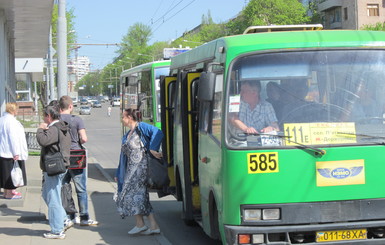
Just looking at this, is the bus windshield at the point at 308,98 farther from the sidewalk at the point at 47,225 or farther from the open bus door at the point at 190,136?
the sidewalk at the point at 47,225

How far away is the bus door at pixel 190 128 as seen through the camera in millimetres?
8016

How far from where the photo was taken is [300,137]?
6273mm

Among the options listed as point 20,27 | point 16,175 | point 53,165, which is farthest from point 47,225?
point 20,27

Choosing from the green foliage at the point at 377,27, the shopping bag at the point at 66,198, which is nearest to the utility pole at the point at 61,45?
the shopping bag at the point at 66,198

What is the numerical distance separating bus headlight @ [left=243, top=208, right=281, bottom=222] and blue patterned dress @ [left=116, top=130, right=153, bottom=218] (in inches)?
100

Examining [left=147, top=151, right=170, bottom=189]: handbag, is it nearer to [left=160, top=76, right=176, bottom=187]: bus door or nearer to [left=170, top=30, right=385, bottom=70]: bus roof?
[left=160, top=76, right=176, bottom=187]: bus door

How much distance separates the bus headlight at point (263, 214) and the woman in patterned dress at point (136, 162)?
240cm

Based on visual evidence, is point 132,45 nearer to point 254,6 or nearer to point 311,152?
point 254,6

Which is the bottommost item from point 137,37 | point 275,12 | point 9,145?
point 9,145

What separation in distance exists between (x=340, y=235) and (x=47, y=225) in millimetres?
4843

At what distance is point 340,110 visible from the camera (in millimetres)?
6395

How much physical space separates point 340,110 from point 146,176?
3028mm

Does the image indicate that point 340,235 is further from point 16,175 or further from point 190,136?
point 16,175

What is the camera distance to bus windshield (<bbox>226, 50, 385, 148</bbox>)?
6.30m
